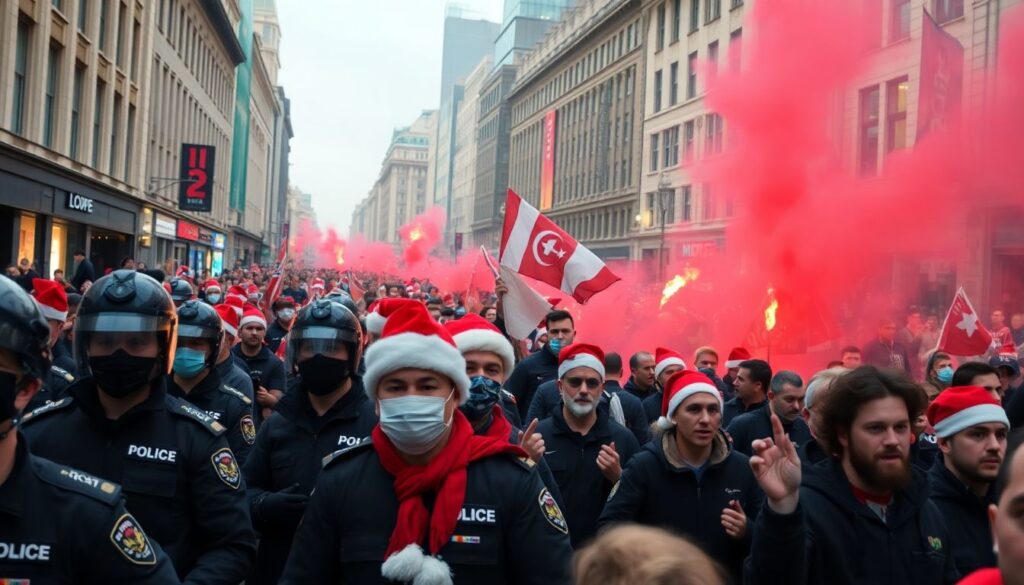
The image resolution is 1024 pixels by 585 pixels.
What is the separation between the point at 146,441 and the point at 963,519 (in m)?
3.55

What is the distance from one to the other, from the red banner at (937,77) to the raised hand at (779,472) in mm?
→ 19566

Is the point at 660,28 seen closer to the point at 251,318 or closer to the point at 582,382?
the point at 251,318

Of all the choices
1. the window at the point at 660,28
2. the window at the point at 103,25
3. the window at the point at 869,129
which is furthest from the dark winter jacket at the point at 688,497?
the window at the point at 660,28

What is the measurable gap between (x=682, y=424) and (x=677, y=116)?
42521mm

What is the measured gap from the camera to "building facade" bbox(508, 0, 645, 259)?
54.6m

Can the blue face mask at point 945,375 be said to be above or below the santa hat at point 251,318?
A: below

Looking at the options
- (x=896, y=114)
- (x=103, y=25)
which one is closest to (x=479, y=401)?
(x=896, y=114)

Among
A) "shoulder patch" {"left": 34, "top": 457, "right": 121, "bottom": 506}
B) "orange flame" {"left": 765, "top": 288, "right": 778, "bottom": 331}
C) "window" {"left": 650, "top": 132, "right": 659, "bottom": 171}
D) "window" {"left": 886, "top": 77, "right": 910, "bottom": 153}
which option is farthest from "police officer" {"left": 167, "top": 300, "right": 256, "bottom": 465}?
"window" {"left": 650, "top": 132, "right": 659, "bottom": 171}

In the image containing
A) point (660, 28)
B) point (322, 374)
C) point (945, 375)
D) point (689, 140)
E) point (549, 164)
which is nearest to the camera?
point (322, 374)

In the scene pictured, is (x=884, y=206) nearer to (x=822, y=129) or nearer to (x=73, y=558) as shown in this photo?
(x=822, y=129)

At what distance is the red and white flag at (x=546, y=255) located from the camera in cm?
1015

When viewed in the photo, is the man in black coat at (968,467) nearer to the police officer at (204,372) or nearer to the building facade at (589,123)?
the police officer at (204,372)

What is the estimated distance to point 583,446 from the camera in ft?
18.1

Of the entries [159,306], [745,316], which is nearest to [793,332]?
[745,316]
